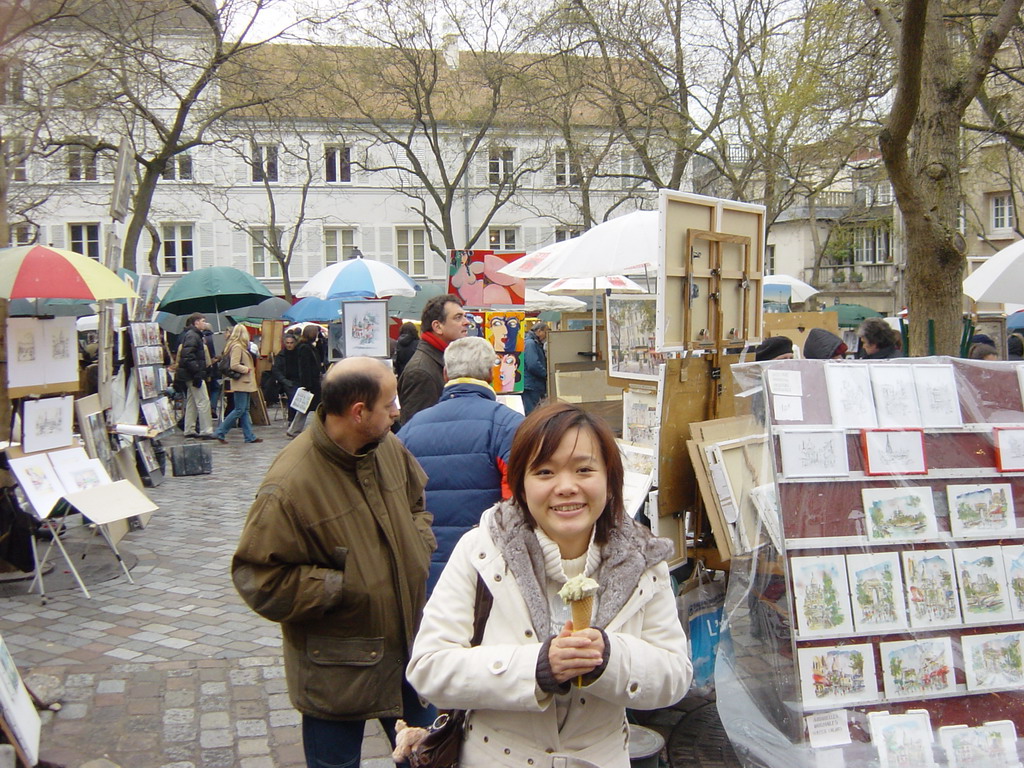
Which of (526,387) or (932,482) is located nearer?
(932,482)

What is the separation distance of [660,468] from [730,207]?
160cm

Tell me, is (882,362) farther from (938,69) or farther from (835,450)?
(938,69)

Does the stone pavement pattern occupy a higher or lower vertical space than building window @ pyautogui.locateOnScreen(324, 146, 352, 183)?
lower

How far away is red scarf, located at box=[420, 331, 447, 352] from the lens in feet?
18.3

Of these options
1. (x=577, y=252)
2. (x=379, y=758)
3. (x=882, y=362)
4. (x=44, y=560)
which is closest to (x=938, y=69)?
(x=577, y=252)

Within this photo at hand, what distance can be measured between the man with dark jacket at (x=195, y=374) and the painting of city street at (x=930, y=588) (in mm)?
12376

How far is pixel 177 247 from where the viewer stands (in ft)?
139

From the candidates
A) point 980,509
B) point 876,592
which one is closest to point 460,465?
point 876,592

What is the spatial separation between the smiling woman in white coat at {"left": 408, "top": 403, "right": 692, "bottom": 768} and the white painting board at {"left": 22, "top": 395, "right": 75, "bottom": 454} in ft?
19.7

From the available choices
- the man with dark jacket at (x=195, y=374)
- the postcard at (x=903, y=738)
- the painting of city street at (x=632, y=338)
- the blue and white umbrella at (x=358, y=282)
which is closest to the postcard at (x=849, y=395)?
the postcard at (x=903, y=738)

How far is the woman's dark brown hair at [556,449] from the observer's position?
83.8 inches

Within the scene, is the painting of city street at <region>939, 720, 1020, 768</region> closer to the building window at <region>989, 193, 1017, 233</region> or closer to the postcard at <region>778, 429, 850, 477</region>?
the postcard at <region>778, 429, 850, 477</region>

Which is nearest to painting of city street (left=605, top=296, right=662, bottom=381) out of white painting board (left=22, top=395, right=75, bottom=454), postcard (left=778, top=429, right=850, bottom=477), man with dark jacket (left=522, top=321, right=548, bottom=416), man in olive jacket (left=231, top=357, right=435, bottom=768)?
postcard (left=778, top=429, right=850, bottom=477)

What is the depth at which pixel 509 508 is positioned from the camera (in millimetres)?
2180
